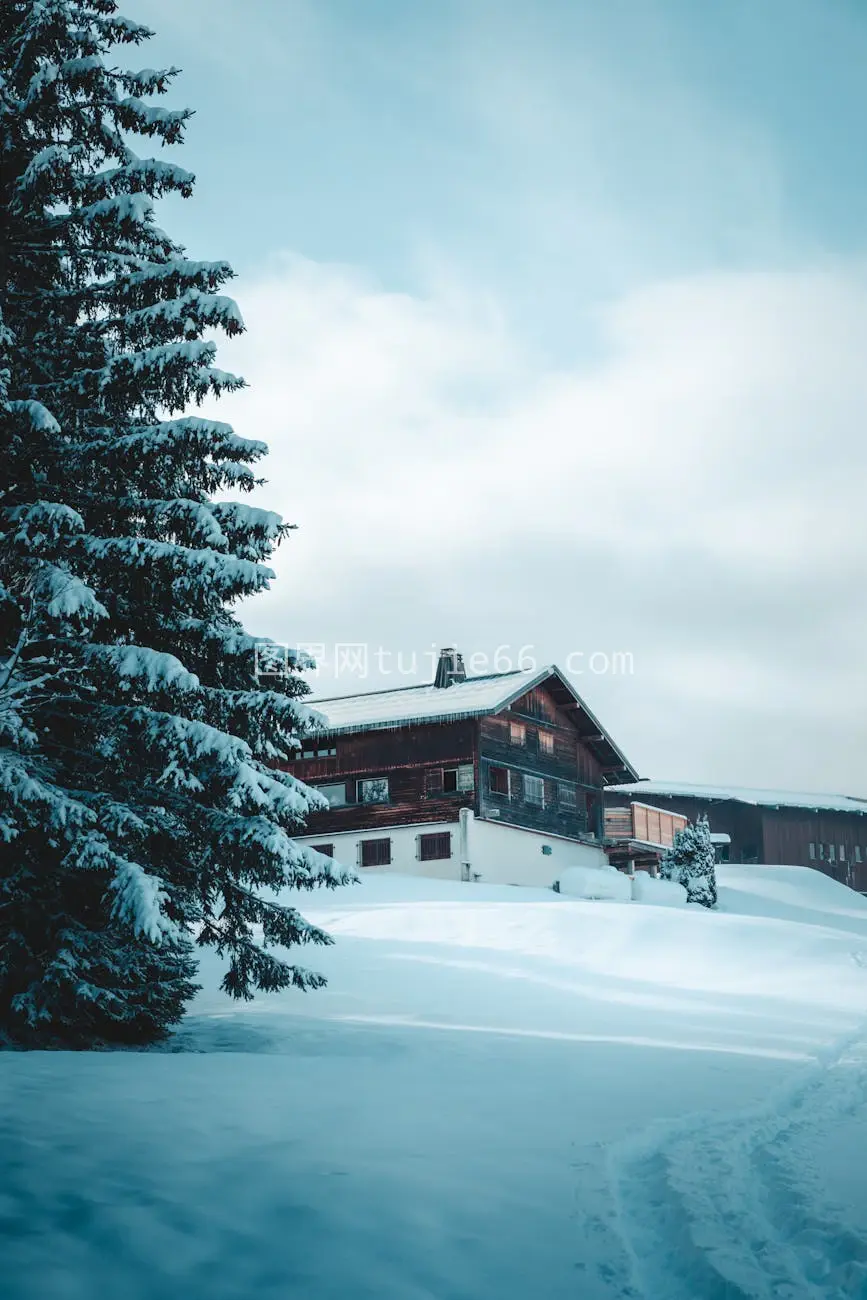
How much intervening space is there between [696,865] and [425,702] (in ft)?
37.3

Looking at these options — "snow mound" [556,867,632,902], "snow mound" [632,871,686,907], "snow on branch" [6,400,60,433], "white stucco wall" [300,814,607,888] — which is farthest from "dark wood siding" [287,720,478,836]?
"snow on branch" [6,400,60,433]

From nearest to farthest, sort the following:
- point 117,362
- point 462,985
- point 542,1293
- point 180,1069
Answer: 1. point 542,1293
2. point 180,1069
3. point 117,362
4. point 462,985

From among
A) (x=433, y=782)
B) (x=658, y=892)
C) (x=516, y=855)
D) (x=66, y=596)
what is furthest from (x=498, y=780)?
(x=66, y=596)

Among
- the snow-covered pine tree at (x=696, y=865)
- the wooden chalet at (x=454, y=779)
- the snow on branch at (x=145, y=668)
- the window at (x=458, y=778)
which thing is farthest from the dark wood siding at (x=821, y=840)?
the snow on branch at (x=145, y=668)

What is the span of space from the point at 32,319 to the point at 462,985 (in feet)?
39.6

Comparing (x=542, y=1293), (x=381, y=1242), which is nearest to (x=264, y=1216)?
(x=381, y=1242)

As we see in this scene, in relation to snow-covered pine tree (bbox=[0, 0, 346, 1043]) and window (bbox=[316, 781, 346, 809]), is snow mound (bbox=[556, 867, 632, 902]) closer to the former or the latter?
window (bbox=[316, 781, 346, 809])

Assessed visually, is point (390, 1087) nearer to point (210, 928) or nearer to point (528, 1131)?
point (528, 1131)

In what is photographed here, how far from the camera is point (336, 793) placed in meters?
40.7

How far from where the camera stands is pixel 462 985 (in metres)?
18.1

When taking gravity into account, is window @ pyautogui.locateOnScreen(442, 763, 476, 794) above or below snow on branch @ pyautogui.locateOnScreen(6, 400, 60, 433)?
below

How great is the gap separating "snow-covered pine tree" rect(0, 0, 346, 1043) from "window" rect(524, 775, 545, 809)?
94.1 ft

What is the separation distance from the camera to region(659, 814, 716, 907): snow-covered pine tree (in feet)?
124

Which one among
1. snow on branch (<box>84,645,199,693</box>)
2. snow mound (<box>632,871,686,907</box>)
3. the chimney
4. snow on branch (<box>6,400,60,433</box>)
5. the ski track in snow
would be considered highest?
the chimney
